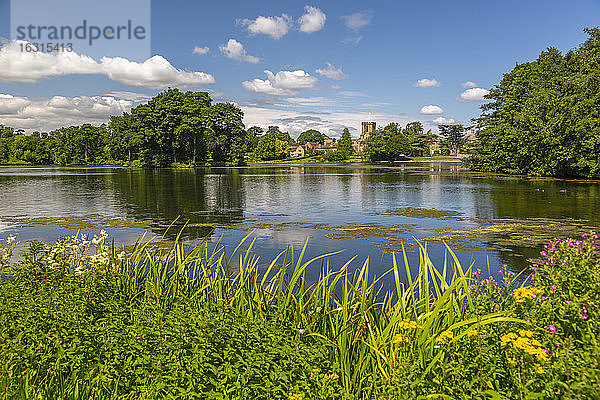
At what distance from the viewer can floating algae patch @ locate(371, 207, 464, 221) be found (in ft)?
49.9

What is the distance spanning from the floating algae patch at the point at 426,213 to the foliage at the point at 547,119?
17.8m

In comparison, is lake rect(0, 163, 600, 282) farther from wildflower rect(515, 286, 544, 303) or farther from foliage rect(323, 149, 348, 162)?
foliage rect(323, 149, 348, 162)

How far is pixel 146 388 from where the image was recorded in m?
2.68

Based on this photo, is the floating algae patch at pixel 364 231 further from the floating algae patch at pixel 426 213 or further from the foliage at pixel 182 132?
the foliage at pixel 182 132

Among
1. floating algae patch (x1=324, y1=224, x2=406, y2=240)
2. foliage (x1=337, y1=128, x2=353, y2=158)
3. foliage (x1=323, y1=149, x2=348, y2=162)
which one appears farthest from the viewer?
foliage (x1=337, y1=128, x2=353, y2=158)

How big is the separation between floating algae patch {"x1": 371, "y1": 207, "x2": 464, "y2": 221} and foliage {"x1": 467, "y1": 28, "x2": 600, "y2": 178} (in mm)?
17774

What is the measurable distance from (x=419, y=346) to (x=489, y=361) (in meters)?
0.57

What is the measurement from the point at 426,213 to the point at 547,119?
24.6m

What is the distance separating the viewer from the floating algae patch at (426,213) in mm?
15195

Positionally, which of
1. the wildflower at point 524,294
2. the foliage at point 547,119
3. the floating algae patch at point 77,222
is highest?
the foliage at point 547,119

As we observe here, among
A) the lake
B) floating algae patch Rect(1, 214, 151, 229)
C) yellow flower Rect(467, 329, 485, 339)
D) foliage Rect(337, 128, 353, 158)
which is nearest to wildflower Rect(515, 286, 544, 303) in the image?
yellow flower Rect(467, 329, 485, 339)

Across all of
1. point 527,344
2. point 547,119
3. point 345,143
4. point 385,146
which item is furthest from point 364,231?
point 345,143

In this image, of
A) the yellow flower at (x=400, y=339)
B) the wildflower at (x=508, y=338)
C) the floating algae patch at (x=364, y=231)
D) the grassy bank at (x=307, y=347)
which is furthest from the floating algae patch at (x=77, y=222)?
the wildflower at (x=508, y=338)

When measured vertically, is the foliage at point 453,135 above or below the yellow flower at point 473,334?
above
